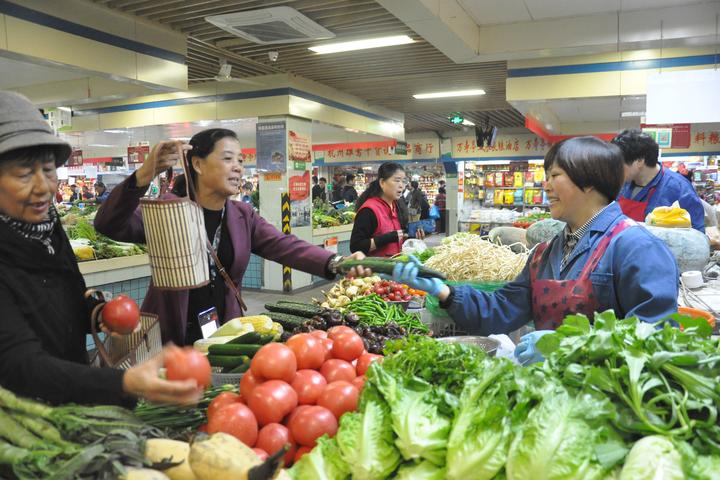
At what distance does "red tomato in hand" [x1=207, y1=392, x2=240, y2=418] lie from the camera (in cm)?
148

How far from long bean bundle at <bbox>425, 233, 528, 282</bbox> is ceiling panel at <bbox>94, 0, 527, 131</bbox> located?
3.28 m

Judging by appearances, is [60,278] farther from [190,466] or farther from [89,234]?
[89,234]

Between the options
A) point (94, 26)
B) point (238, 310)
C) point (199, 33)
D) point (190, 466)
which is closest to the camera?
point (190, 466)

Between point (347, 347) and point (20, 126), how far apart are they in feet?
4.01

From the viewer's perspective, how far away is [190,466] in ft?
3.74

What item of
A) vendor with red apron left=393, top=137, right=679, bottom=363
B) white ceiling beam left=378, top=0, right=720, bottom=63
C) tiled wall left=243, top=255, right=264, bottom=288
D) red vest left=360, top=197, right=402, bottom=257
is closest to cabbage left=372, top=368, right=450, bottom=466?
vendor with red apron left=393, top=137, right=679, bottom=363

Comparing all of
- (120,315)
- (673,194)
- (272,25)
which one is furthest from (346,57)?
(120,315)

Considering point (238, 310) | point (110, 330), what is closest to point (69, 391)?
point (110, 330)

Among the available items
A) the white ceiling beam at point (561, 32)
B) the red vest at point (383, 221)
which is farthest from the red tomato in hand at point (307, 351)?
the white ceiling beam at point (561, 32)

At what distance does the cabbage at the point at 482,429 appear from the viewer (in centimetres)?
110

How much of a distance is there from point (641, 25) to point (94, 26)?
258 inches

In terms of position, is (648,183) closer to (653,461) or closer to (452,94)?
(653,461)

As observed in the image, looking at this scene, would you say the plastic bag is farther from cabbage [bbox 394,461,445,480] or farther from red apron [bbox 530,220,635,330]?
cabbage [bbox 394,461,445,480]

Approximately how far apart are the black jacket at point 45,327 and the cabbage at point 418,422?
676 mm
